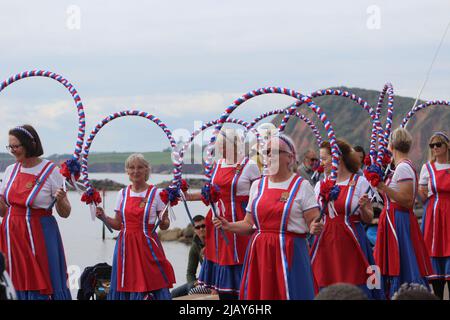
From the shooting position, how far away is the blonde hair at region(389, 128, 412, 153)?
693 centimetres

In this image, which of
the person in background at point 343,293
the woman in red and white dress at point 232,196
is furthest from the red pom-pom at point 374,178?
the person in background at point 343,293

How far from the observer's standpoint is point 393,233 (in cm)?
714

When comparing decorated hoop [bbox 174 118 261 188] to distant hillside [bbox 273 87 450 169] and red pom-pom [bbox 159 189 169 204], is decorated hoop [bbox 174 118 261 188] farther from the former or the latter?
distant hillside [bbox 273 87 450 169]

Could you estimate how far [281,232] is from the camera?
5336 millimetres

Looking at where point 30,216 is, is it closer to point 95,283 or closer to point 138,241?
point 138,241

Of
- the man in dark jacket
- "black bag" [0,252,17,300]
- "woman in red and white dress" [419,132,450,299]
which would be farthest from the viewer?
the man in dark jacket

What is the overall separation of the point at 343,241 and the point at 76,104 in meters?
2.52

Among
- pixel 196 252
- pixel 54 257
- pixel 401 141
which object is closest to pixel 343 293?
pixel 54 257

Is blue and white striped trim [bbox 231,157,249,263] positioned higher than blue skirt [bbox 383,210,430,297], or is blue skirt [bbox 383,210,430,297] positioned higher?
blue and white striped trim [bbox 231,157,249,263]

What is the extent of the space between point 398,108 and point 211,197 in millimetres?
47898

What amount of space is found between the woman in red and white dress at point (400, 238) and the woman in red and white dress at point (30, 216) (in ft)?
9.33

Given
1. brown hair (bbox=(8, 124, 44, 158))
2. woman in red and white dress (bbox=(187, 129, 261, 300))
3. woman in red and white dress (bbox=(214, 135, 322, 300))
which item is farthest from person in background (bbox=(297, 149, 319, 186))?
woman in red and white dress (bbox=(214, 135, 322, 300))
